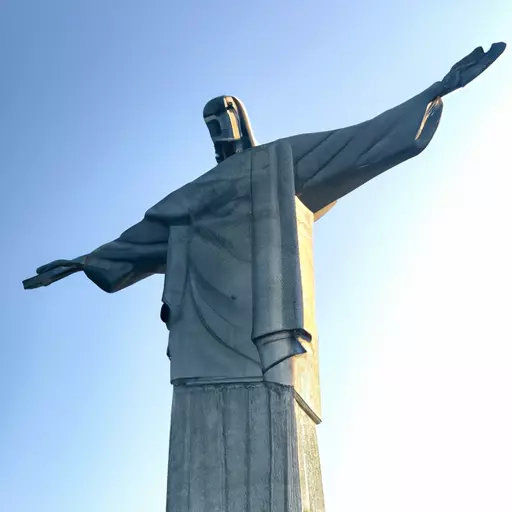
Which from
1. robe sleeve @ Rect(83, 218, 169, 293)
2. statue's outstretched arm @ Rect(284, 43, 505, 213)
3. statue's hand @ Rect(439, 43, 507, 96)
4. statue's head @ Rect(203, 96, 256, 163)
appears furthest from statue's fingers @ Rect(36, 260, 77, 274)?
statue's hand @ Rect(439, 43, 507, 96)

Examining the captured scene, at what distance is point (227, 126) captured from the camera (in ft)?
36.5

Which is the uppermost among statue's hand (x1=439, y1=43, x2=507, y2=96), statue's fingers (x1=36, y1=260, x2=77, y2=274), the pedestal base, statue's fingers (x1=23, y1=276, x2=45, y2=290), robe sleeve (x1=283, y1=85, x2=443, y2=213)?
statue's hand (x1=439, y1=43, x2=507, y2=96)

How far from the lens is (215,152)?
11.2 meters

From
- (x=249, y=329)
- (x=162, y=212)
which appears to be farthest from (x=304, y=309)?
(x=162, y=212)

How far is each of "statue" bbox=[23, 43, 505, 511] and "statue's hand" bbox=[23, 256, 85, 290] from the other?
1cm

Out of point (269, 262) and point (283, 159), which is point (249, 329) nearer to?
point (269, 262)

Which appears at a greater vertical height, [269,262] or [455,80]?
[455,80]

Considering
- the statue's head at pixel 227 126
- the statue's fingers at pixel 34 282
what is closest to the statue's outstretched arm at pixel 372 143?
the statue's head at pixel 227 126

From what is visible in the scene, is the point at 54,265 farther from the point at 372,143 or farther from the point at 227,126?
the point at 372,143

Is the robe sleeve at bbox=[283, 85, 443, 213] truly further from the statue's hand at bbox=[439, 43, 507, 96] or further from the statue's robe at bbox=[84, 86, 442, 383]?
the statue's hand at bbox=[439, 43, 507, 96]

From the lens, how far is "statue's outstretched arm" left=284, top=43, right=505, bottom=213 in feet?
32.9

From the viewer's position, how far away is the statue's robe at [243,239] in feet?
31.7

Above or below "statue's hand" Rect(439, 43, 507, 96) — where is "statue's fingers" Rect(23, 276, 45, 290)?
below

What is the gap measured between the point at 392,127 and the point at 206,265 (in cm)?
248
